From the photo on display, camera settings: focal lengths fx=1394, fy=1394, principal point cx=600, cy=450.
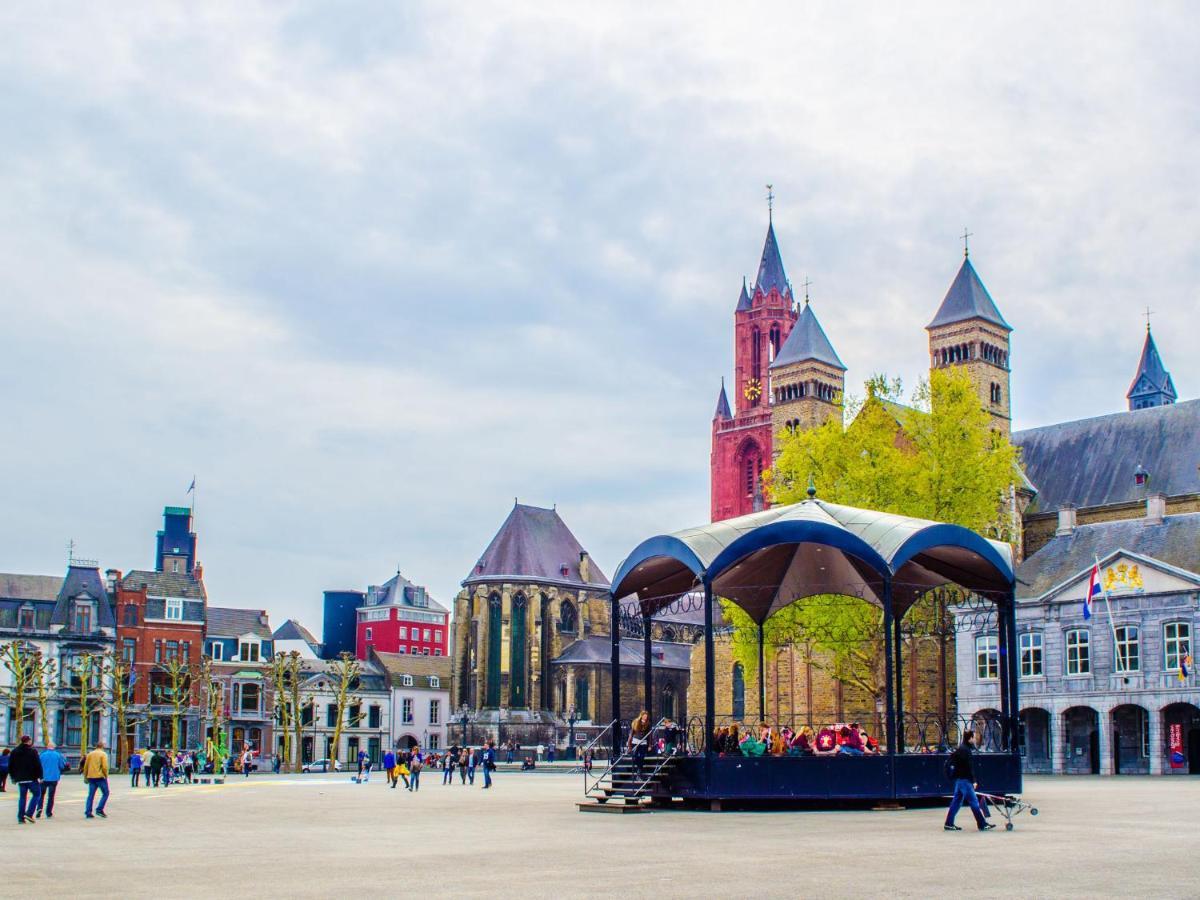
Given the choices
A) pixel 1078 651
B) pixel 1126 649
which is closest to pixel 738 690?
pixel 1078 651

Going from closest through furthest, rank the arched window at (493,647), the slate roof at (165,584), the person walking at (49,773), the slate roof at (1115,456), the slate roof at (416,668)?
the person walking at (49,773)
the slate roof at (1115,456)
the slate roof at (165,584)
the arched window at (493,647)
the slate roof at (416,668)

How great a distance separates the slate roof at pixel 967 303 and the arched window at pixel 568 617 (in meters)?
38.8

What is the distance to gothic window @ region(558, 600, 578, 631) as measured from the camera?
109m

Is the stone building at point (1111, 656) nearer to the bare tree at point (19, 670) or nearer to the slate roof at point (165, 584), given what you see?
the bare tree at point (19, 670)

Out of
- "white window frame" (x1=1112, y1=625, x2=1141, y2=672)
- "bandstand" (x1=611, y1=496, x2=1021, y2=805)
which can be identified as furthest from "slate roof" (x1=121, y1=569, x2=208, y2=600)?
"bandstand" (x1=611, y1=496, x2=1021, y2=805)

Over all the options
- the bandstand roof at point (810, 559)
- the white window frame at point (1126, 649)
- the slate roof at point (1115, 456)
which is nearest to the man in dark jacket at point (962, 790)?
the bandstand roof at point (810, 559)

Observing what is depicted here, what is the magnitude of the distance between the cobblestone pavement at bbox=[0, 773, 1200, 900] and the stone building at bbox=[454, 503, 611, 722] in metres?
75.8

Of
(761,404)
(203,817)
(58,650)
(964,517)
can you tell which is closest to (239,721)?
(58,650)

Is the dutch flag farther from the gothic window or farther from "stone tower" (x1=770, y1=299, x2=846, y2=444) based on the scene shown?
the gothic window

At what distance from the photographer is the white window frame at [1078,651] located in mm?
56031

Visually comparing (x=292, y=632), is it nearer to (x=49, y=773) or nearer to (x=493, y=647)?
(x=493, y=647)

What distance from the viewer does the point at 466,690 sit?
10481 cm

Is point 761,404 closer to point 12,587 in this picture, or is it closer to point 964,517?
point 12,587

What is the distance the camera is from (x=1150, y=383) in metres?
112
